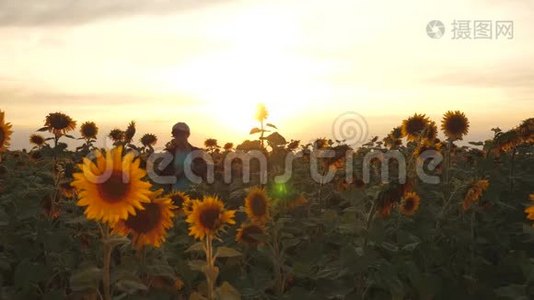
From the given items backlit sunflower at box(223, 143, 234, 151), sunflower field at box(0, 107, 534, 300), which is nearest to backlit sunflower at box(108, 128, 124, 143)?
sunflower field at box(0, 107, 534, 300)

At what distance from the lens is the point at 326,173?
8500 mm

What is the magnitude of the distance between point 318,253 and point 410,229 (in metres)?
1.37

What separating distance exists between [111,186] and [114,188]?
0.07 ft

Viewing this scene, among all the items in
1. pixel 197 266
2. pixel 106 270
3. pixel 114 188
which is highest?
pixel 114 188

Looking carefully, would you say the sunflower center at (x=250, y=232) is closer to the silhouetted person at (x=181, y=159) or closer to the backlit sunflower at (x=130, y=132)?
the silhouetted person at (x=181, y=159)

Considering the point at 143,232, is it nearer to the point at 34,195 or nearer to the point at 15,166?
the point at 34,195

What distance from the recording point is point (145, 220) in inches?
152

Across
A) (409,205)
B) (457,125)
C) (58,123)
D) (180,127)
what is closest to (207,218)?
(409,205)

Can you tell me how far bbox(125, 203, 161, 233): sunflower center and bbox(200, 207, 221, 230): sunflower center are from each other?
446 millimetres

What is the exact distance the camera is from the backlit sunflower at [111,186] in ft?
11.2

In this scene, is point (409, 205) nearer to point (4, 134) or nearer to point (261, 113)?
point (261, 113)

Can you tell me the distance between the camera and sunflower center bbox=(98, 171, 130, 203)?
135 inches

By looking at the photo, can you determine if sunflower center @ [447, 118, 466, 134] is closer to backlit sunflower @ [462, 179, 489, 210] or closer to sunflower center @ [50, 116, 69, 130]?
backlit sunflower @ [462, 179, 489, 210]

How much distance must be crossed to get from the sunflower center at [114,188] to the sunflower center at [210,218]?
0.91 meters
